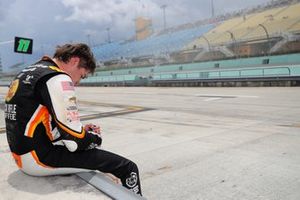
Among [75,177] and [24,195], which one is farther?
[75,177]

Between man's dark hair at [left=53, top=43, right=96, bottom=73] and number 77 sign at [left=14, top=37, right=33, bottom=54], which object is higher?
number 77 sign at [left=14, top=37, right=33, bottom=54]

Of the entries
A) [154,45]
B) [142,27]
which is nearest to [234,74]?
[154,45]

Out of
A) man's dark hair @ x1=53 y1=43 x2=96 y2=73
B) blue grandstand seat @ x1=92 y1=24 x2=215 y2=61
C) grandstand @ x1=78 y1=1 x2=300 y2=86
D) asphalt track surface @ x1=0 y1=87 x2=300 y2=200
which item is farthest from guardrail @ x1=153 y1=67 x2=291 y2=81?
blue grandstand seat @ x1=92 y1=24 x2=215 y2=61

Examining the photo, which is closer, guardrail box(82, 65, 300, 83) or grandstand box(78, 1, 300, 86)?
guardrail box(82, 65, 300, 83)

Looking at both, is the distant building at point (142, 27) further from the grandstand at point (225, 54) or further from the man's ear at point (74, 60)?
the man's ear at point (74, 60)

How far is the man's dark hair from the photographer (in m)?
2.90

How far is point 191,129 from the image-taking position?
8242mm

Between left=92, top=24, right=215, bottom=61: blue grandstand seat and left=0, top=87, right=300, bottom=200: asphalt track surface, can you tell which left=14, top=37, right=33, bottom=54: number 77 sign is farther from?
left=92, top=24, right=215, bottom=61: blue grandstand seat

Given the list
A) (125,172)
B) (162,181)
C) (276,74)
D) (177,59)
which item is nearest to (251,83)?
(276,74)

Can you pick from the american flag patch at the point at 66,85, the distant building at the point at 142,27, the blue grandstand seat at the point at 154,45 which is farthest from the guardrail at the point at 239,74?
the distant building at the point at 142,27

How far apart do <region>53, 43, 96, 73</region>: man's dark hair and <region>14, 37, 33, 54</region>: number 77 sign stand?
1993cm

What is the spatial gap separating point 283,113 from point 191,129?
3422mm

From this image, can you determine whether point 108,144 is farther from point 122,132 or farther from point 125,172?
point 125,172

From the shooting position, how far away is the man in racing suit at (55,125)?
2.63 m
